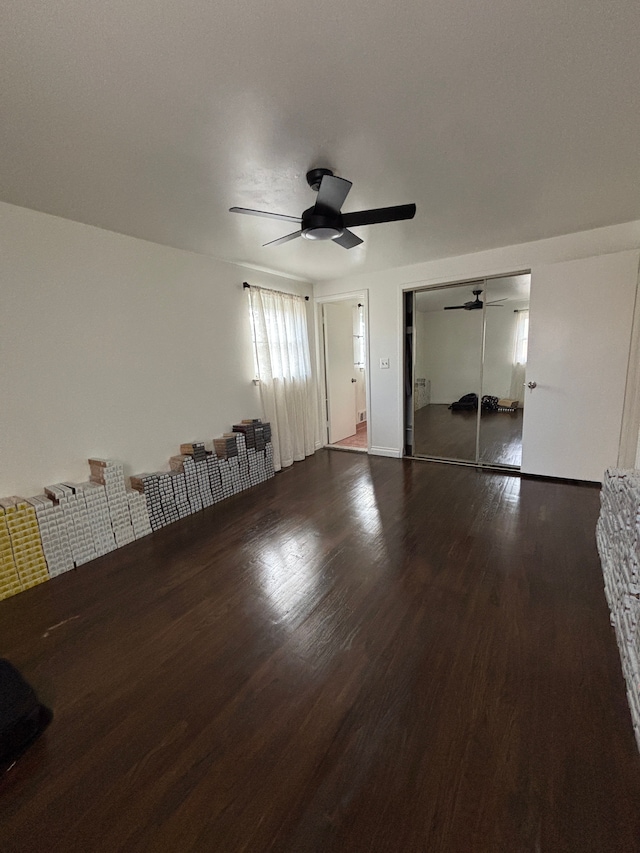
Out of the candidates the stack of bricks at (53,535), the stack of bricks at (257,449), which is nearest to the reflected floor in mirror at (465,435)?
the stack of bricks at (257,449)

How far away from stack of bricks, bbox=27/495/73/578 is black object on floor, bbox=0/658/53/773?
1060 mm

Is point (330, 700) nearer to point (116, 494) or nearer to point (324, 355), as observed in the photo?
point (116, 494)

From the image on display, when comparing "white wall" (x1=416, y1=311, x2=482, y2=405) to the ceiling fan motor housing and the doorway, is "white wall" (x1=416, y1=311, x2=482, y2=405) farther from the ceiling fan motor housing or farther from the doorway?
the ceiling fan motor housing

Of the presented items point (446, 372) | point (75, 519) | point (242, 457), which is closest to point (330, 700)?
point (75, 519)

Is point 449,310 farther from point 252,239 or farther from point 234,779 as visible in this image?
point 234,779

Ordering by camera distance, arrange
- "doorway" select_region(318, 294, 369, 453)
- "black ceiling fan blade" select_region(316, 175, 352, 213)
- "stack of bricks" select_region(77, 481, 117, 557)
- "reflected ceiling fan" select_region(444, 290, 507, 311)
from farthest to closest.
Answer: "doorway" select_region(318, 294, 369, 453)
"reflected ceiling fan" select_region(444, 290, 507, 311)
"stack of bricks" select_region(77, 481, 117, 557)
"black ceiling fan blade" select_region(316, 175, 352, 213)

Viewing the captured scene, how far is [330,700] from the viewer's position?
1423mm

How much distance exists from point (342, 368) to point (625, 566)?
4.57 meters

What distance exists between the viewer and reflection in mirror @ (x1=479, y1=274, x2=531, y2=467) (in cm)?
417

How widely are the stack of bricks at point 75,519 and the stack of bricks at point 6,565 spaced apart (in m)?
0.29

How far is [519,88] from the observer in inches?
59.7

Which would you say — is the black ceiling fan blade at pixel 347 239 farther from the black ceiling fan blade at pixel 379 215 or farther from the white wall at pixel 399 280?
the white wall at pixel 399 280

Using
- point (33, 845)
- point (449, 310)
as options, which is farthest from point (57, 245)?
point (449, 310)

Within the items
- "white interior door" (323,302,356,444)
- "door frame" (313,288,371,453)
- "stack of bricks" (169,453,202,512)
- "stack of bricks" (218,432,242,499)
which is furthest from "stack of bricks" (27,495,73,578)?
"white interior door" (323,302,356,444)
